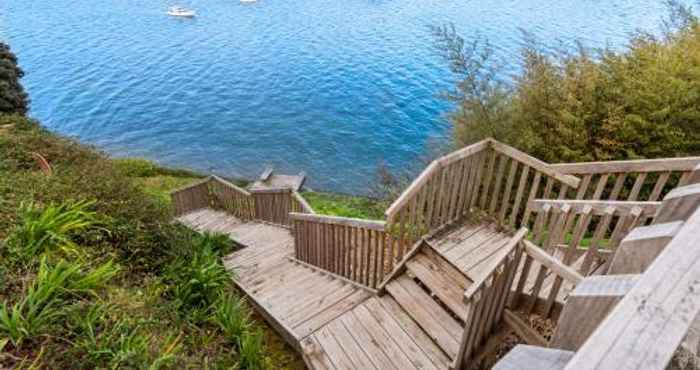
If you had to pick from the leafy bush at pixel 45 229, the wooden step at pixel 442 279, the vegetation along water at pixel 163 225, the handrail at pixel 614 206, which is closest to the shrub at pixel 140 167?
the vegetation along water at pixel 163 225

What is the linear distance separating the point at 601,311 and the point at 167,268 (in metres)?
3.95

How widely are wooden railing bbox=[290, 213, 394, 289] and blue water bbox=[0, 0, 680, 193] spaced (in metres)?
7.79

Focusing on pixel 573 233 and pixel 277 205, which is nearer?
pixel 573 233

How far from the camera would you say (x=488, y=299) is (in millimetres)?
2678

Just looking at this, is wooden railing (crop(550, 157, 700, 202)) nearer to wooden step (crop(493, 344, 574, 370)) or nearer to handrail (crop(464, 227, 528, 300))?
handrail (crop(464, 227, 528, 300))

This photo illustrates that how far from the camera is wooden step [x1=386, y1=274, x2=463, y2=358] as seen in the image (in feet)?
11.6

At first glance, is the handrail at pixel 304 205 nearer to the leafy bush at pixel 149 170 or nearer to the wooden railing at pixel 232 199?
the wooden railing at pixel 232 199

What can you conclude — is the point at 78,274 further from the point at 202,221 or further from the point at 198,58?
the point at 198,58

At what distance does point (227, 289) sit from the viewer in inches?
174

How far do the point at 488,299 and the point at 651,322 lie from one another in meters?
2.21

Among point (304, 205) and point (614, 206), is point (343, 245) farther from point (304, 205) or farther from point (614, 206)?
point (614, 206)

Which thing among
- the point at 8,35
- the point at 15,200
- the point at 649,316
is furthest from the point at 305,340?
the point at 8,35

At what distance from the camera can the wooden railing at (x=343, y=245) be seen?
14.1 ft

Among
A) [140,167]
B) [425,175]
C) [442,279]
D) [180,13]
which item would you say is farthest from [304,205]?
[180,13]
